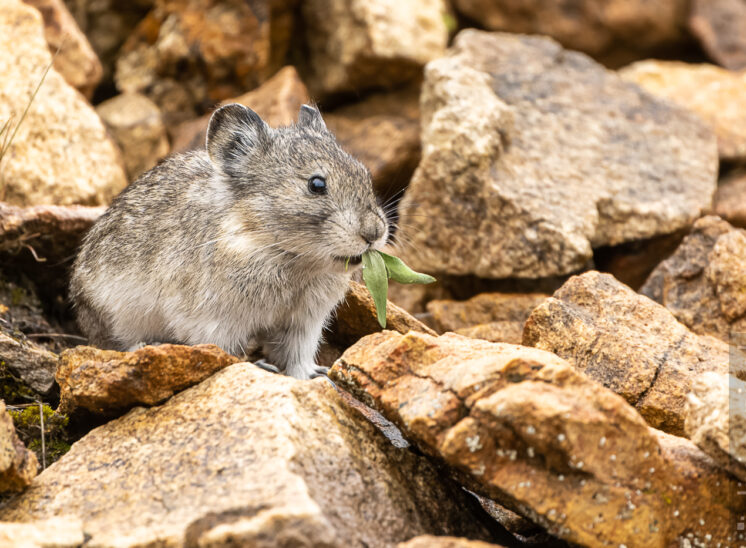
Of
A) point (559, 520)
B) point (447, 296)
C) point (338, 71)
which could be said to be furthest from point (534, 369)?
point (338, 71)

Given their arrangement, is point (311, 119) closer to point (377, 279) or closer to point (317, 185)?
point (317, 185)

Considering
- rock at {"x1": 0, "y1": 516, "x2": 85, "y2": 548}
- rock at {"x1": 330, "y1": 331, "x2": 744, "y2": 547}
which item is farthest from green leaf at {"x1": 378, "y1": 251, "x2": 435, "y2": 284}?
rock at {"x1": 0, "y1": 516, "x2": 85, "y2": 548}

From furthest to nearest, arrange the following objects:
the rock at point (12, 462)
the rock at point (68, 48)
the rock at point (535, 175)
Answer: the rock at point (68, 48) → the rock at point (535, 175) → the rock at point (12, 462)

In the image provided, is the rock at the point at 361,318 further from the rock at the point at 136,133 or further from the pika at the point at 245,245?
the rock at the point at 136,133

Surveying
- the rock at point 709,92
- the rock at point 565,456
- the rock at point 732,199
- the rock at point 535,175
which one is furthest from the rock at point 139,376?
the rock at point 709,92

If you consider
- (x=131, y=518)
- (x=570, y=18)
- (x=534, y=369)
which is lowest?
(x=131, y=518)

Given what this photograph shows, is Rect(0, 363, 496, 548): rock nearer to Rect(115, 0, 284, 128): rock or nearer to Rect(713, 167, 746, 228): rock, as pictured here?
Rect(713, 167, 746, 228): rock

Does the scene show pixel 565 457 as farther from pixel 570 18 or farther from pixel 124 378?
pixel 570 18

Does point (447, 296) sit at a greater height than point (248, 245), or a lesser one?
lesser
